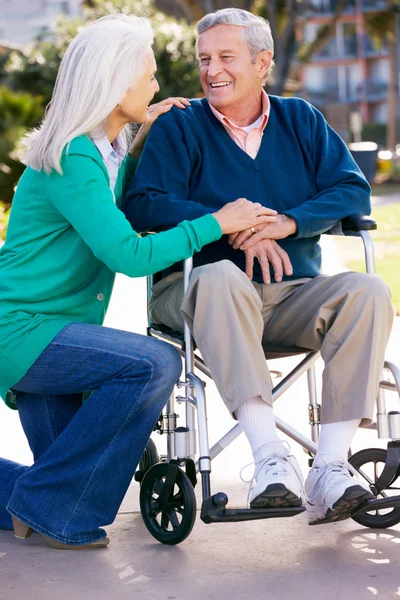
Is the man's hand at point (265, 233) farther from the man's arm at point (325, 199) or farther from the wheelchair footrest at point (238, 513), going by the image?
the wheelchair footrest at point (238, 513)

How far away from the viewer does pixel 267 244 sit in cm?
359

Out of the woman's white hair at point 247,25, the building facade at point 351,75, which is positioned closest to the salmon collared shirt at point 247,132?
the woman's white hair at point 247,25

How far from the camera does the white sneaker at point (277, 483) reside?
9.95 feet

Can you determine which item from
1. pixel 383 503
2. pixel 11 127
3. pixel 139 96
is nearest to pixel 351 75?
pixel 11 127

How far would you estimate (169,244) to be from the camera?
3273 mm

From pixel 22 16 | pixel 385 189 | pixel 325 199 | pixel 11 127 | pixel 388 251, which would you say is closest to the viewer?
pixel 325 199

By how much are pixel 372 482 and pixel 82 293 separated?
111cm

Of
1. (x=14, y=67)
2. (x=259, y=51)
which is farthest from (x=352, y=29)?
(x=259, y=51)

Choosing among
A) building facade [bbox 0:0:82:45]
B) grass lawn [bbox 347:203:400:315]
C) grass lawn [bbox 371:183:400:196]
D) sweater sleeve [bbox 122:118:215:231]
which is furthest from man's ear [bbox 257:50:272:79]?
building facade [bbox 0:0:82:45]

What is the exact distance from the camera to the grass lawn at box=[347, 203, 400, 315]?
9.55 m

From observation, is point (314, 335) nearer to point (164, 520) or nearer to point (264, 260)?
point (264, 260)

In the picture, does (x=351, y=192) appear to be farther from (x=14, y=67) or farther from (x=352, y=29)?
(x=352, y=29)

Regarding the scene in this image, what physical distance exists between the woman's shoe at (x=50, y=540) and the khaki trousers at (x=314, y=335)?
23.4 inches

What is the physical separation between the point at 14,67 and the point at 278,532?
16802 mm
